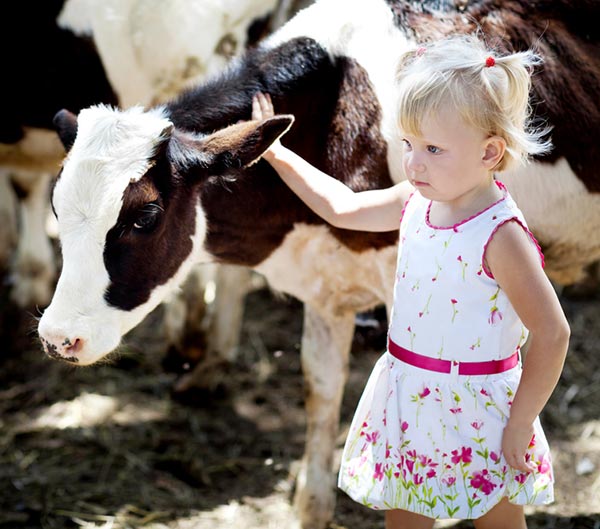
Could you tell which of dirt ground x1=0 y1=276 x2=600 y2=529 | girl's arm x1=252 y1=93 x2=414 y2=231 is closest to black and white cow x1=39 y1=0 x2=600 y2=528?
girl's arm x1=252 y1=93 x2=414 y2=231

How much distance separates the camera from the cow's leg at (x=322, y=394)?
3.80 metres

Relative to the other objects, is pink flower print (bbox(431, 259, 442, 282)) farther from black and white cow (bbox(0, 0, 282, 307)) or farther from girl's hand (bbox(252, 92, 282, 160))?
black and white cow (bbox(0, 0, 282, 307))

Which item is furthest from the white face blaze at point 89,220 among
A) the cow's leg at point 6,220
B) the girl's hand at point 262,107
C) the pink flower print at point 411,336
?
the cow's leg at point 6,220

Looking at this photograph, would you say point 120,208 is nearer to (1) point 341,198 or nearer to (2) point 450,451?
(1) point 341,198

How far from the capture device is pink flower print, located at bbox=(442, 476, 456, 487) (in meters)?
2.51

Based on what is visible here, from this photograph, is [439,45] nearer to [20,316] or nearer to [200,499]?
[200,499]

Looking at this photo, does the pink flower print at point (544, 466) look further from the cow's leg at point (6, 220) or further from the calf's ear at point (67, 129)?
the cow's leg at point (6, 220)

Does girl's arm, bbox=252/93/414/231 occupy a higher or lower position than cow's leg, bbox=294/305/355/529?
higher

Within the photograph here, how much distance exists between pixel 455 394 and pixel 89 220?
1227 mm

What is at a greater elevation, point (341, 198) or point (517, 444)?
point (341, 198)

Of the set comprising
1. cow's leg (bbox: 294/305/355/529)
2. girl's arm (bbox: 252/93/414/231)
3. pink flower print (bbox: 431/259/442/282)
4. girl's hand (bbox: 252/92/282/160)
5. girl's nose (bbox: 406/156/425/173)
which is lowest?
cow's leg (bbox: 294/305/355/529)

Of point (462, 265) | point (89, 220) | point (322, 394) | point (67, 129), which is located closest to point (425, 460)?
point (462, 265)

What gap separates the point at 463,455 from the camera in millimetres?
2502

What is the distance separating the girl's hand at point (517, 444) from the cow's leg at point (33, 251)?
12.3 feet
